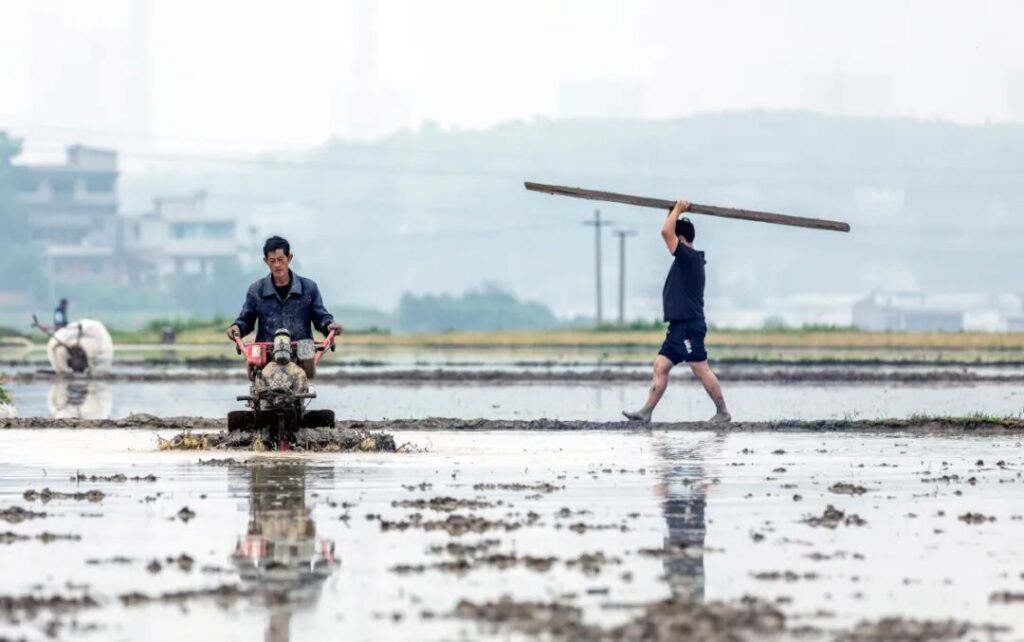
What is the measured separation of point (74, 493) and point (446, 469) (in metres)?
3.00

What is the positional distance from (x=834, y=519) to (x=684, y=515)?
830 mm

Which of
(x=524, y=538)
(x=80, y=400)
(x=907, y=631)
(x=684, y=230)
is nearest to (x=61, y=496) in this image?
(x=524, y=538)

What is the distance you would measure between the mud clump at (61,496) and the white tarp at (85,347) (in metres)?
24.5

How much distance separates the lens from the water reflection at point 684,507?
992cm

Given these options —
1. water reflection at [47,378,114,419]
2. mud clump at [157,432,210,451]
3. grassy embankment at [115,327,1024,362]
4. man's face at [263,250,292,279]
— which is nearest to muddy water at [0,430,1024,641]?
mud clump at [157,432,210,451]

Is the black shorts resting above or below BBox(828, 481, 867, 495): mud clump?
above

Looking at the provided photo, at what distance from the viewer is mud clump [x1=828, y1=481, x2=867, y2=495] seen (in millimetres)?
14047

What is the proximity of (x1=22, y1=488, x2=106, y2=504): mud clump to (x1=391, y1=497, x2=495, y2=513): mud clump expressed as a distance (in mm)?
1839

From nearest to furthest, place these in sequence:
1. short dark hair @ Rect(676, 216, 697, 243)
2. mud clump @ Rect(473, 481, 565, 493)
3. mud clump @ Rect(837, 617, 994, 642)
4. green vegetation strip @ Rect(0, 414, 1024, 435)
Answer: mud clump @ Rect(837, 617, 994, 642) < mud clump @ Rect(473, 481, 565, 493) < green vegetation strip @ Rect(0, 414, 1024, 435) < short dark hair @ Rect(676, 216, 697, 243)

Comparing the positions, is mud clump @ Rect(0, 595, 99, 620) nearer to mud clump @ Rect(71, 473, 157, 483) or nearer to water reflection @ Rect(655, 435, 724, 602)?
water reflection @ Rect(655, 435, 724, 602)

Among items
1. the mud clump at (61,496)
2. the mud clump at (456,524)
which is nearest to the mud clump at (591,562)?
the mud clump at (456,524)

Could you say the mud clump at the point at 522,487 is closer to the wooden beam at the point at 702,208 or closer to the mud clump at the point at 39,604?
the mud clump at the point at 39,604

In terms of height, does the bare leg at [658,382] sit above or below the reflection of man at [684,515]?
above

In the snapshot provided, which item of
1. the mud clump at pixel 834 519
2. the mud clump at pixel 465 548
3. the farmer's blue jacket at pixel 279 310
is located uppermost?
the farmer's blue jacket at pixel 279 310
